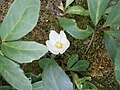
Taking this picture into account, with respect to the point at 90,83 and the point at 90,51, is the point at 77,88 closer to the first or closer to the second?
the point at 90,83

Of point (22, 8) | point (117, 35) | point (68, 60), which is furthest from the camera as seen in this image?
point (68, 60)

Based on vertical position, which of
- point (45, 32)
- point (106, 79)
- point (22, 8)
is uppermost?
point (22, 8)

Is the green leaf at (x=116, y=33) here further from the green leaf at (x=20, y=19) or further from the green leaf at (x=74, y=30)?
the green leaf at (x=20, y=19)

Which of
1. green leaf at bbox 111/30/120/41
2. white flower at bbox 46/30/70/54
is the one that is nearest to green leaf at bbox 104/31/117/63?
green leaf at bbox 111/30/120/41

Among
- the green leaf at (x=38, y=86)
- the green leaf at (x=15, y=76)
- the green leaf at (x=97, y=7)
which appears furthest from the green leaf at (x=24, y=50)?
the green leaf at (x=97, y=7)

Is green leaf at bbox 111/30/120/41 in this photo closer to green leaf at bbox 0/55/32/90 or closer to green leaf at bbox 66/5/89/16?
green leaf at bbox 66/5/89/16

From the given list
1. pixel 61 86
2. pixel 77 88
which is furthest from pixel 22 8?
pixel 77 88

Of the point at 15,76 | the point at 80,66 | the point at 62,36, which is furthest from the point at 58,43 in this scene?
the point at 15,76
